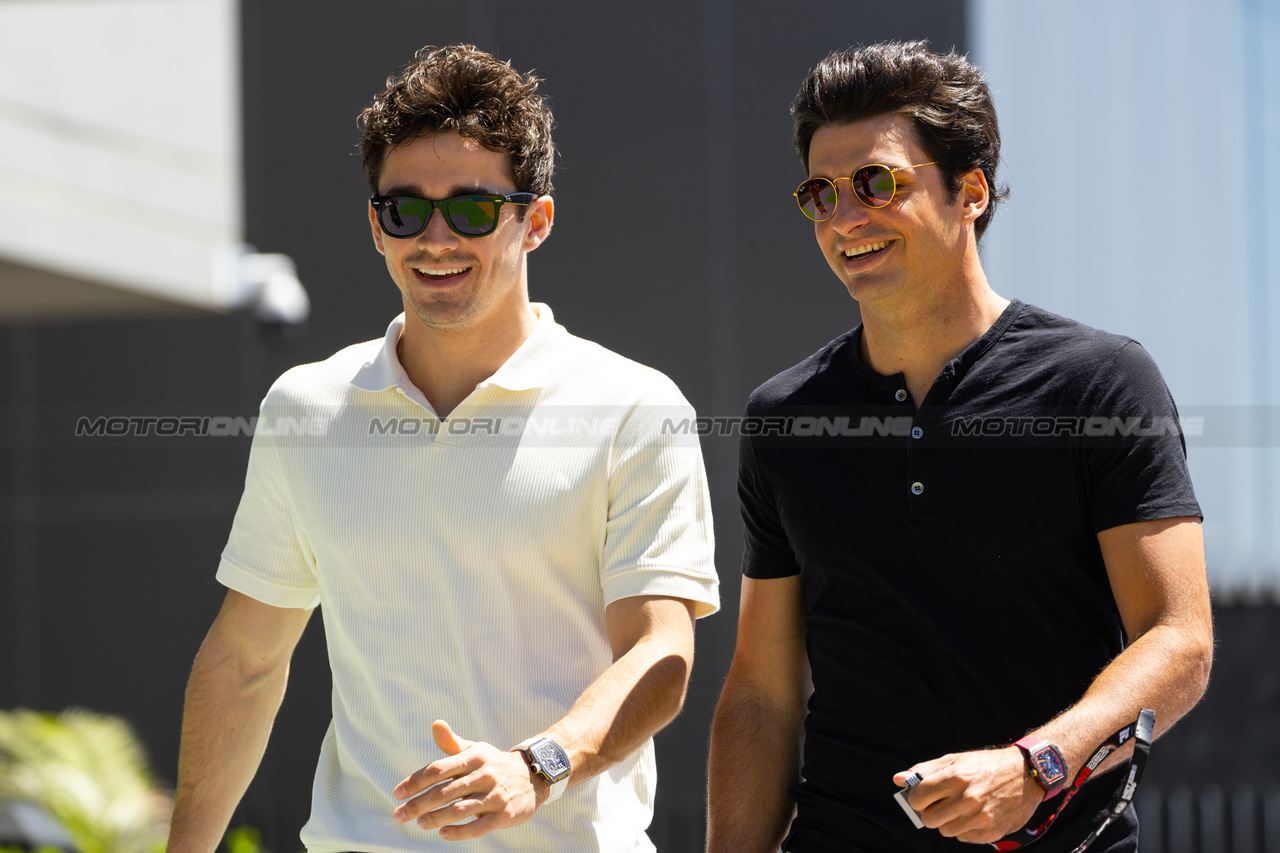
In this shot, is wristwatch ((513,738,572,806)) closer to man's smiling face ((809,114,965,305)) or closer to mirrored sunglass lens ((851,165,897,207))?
man's smiling face ((809,114,965,305))

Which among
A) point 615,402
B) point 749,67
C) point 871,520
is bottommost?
point 871,520

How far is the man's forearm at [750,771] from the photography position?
261cm

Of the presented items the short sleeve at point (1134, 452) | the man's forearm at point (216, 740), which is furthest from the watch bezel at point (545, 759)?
the short sleeve at point (1134, 452)

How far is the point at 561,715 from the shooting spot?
8.17ft

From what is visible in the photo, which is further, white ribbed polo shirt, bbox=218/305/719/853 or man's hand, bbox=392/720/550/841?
white ribbed polo shirt, bbox=218/305/719/853

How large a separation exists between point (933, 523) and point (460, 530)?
0.93 meters

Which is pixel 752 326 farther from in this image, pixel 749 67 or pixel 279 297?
pixel 279 297

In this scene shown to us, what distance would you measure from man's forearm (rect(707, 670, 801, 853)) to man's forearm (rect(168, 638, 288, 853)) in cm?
99

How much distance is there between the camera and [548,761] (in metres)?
2.13

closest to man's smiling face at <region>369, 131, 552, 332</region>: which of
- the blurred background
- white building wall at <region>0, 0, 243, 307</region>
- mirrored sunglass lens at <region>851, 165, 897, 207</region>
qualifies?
mirrored sunglass lens at <region>851, 165, 897, 207</region>

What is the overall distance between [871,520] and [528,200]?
99cm

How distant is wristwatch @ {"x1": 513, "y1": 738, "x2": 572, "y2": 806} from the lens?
6.95 feet

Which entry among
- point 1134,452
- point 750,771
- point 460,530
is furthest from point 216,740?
point 1134,452

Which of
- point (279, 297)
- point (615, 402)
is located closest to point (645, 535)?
point (615, 402)
